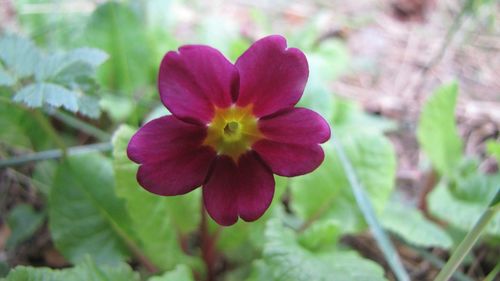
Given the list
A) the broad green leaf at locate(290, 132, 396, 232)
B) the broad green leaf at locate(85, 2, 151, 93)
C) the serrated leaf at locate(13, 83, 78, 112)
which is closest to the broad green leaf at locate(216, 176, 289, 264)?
the broad green leaf at locate(290, 132, 396, 232)


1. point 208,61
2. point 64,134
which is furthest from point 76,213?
point 208,61

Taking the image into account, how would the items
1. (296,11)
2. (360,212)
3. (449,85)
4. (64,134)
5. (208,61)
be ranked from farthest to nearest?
(296,11) < (64,134) < (449,85) < (360,212) < (208,61)

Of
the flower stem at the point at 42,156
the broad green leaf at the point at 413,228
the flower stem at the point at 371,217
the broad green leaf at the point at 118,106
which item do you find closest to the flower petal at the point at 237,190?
the flower stem at the point at 371,217

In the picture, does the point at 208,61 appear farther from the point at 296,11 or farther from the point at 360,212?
the point at 296,11

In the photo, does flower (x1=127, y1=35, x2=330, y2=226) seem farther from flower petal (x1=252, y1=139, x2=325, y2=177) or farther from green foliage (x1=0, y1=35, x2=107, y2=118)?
green foliage (x1=0, y1=35, x2=107, y2=118)

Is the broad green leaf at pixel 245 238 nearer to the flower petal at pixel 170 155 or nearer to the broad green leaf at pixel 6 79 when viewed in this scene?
the flower petal at pixel 170 155

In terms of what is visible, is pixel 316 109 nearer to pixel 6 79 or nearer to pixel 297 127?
pixel 297 127
